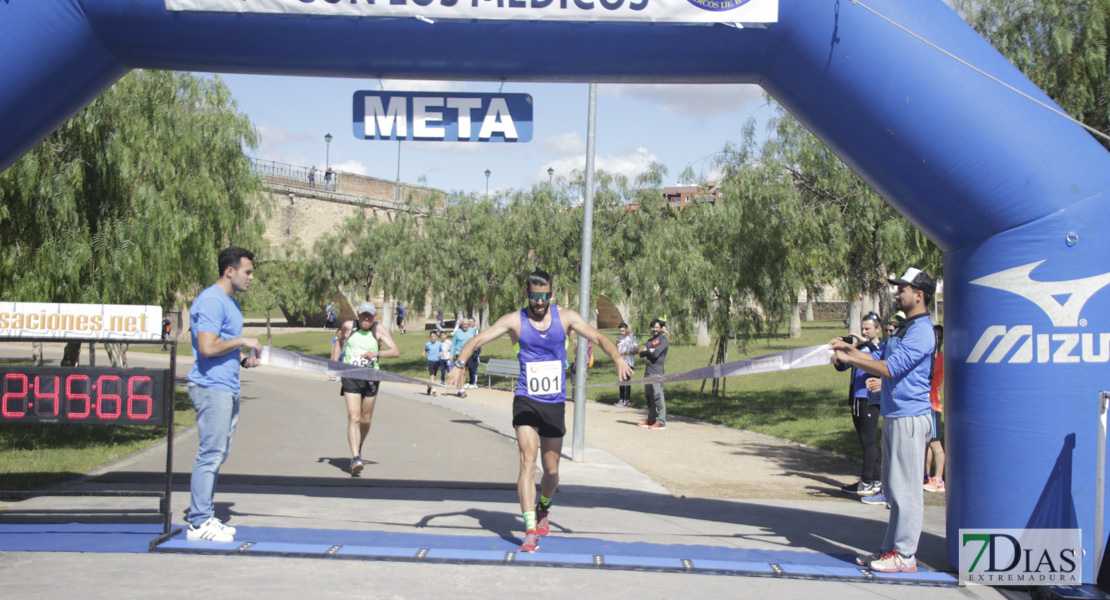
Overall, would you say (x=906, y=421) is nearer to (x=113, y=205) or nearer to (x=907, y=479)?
(x=907, y=479)

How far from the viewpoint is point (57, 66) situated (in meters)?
5.84

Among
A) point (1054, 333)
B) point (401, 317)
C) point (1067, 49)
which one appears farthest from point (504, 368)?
point (401, 317)

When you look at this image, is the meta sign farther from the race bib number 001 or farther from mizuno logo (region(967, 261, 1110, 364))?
mizuno logo (region(967, 261, 1110, 364))

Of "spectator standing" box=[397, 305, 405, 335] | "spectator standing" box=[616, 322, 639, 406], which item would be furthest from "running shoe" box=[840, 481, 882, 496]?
"spectator standing" box=[397, 305, 405, 335]

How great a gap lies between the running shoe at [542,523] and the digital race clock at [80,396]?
9.55ft

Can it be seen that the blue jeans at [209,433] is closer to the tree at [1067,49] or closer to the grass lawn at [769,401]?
the tree at [1067,49]

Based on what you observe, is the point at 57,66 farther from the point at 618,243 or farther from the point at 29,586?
the point at 618,243

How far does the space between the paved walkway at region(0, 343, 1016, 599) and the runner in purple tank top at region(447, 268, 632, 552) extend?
23.4 inches

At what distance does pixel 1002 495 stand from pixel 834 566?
1.19 m

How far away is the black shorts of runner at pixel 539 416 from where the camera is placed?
623 cm

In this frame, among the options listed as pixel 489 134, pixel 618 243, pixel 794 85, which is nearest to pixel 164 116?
pixel 489 134

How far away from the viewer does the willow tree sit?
1078cm

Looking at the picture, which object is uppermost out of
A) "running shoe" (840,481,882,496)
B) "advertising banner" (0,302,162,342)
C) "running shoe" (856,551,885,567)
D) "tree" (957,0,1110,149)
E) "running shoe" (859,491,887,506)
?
"tree" (957,0,1110,149)

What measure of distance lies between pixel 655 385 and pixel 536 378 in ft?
28.9
